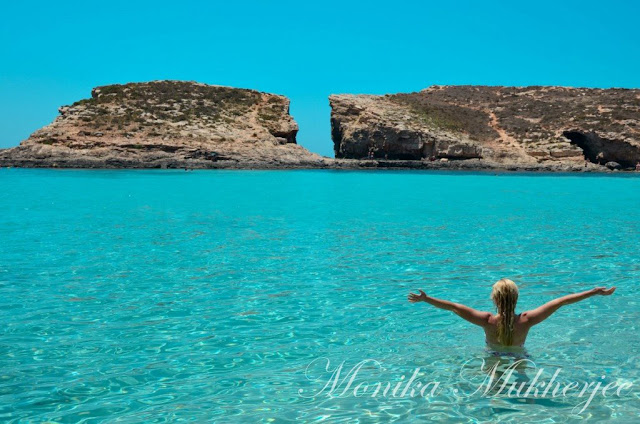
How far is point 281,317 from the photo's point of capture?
7.18 metres

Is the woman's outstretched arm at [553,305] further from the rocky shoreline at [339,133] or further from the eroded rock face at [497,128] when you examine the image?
the eroded rock face at [497,128]

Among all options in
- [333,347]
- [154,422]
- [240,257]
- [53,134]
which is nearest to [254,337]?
[333,347]

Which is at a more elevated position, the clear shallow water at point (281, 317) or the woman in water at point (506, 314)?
the woman in water at point (506, 314)

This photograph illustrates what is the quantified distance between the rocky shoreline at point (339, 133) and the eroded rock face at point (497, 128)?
128mm

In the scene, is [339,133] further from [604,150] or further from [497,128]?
[604,150]

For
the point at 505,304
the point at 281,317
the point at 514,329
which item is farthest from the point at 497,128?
the point at 505,304

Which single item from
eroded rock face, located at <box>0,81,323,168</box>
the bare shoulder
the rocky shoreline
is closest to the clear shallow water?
the bare shoulder

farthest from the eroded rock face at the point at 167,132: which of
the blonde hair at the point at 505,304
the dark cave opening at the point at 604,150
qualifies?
the blonde hair at the point at 505,304

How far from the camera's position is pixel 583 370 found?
5367 millimetres

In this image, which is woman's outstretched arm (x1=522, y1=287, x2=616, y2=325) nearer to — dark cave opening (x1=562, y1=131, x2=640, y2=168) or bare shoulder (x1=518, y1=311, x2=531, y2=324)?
bare shoulder (x1=518, y1=311, x2=531, y2=324)

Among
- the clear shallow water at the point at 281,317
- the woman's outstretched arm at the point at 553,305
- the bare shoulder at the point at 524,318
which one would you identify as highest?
the woman's outstretched arm at the point at 553,305

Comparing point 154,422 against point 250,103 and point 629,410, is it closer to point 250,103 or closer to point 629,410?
point 629,410

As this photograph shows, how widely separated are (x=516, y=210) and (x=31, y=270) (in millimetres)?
17252

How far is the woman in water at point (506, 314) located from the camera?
461cm
